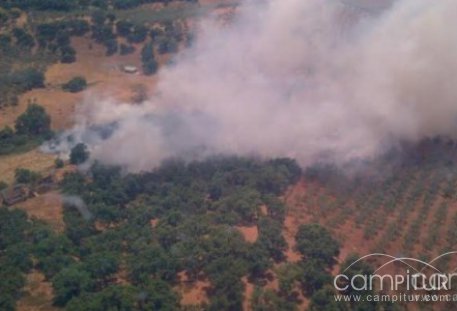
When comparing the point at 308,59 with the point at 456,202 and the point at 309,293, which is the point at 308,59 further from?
the point at 309,293

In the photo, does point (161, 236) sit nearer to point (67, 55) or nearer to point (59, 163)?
point (59, 163)

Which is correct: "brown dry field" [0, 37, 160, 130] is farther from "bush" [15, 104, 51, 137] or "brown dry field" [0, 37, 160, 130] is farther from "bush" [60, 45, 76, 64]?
"bush" [15, 104, 51, 137]

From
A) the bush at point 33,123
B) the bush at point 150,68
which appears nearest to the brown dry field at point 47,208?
the bush at point 33,123

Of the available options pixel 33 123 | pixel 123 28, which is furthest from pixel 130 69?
pixel 33 123

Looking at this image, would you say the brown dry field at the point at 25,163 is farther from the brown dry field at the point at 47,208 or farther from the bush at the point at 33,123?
the brown dry field at the point at 47,208

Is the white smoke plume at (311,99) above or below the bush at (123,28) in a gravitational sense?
below

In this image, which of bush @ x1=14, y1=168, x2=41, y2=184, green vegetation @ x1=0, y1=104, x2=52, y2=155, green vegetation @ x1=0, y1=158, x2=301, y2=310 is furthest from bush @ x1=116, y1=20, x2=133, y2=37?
green vegetation @ x1=0, y1=158, x2=301, y2=310

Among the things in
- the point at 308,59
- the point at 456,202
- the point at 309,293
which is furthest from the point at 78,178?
the point at 456,202
